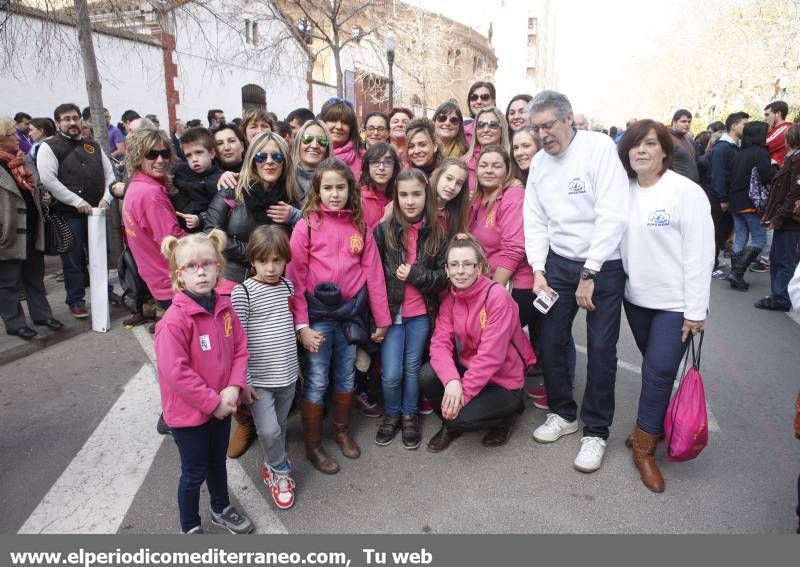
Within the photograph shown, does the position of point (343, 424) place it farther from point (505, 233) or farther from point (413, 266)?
point (505, 233)

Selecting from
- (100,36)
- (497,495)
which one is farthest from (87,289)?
(100,36)

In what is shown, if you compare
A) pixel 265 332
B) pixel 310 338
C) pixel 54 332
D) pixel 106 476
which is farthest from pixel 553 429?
pixel 54 332

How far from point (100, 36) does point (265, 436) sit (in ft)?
40.1

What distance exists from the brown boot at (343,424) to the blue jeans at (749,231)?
665 centimetres

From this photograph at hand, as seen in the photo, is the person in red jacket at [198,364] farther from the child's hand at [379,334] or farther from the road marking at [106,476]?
the child's hand at [379,334]

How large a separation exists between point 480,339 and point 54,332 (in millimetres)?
4306

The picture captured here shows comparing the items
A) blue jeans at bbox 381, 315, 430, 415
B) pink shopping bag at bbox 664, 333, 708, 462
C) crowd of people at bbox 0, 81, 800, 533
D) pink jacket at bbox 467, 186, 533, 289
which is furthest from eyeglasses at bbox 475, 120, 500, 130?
pink shopping bag at bbox 664, 333, 708, 462

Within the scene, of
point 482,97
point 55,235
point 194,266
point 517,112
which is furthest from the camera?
point 55,235

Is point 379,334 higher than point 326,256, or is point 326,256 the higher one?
point 326,256

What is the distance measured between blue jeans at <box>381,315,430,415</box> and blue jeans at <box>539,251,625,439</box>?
810 millimetres

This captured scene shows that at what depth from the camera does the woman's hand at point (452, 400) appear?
3084 mm

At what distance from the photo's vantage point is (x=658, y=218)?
2.72 meters

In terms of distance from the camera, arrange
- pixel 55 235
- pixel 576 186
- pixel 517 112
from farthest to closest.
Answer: pixel 55 235
pixel 517 112
pixel 576 186

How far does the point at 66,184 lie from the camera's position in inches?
210
